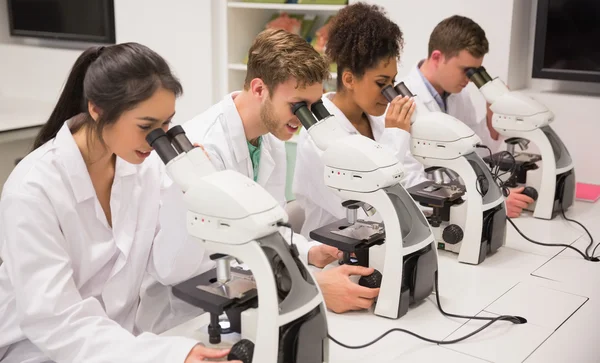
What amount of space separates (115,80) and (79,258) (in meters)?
0.39

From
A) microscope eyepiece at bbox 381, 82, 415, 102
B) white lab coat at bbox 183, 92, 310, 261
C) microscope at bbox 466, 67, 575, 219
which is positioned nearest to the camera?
white lab coat at bbox 183, 92, 310, 261

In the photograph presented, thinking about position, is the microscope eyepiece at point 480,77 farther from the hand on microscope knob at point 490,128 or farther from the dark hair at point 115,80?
the dark hair at point 115,80

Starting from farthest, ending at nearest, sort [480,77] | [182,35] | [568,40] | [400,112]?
[182,35]
[568,40]
[480,77]
[400,112]

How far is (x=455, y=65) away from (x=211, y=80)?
168 cm

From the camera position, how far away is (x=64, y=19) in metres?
4.62

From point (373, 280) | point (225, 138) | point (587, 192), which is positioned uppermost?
point (225, 138)

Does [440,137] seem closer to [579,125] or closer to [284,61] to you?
[284,61]

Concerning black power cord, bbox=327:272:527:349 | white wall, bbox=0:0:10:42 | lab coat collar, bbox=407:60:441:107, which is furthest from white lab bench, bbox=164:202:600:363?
white wall, bbox=0:0:10:42

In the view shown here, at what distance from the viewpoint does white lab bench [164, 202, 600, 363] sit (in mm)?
1355

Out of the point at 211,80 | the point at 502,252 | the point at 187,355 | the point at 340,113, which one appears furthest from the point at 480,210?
the point at 211,80

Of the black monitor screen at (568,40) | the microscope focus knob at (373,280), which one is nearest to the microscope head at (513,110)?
the black monitor screen at (568,40)

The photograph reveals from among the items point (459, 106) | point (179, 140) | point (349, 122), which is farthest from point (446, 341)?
point (459, 106)

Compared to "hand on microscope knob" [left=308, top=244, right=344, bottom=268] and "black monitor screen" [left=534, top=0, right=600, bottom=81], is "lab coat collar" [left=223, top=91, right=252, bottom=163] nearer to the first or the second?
"hand on microscope knob" [left=308, top=244, right=344, bottom=268]

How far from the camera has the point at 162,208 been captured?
4.96 feet
